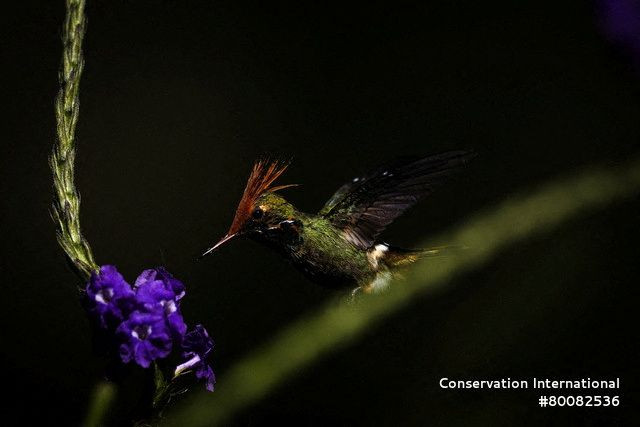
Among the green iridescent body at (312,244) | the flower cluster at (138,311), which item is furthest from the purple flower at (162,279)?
the green iridescent body at (312,244)

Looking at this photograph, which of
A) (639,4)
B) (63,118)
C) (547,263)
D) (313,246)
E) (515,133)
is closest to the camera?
(63,118)

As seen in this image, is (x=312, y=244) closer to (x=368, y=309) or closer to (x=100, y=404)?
(x=368, y=309)

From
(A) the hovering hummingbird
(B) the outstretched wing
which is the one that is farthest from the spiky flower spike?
(B) the outstretched wing

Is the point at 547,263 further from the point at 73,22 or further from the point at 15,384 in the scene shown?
the point at 15,384

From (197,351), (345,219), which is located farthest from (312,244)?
(197,351)

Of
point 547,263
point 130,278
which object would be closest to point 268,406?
point 130,278

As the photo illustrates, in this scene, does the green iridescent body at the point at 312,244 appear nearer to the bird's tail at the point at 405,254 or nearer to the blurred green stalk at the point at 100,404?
the bird's tail at the point at 405,254

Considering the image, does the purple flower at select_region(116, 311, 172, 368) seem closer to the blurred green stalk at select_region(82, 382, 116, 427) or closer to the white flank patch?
the blurred green stalk at select_region(82, 382, 116, 427)
